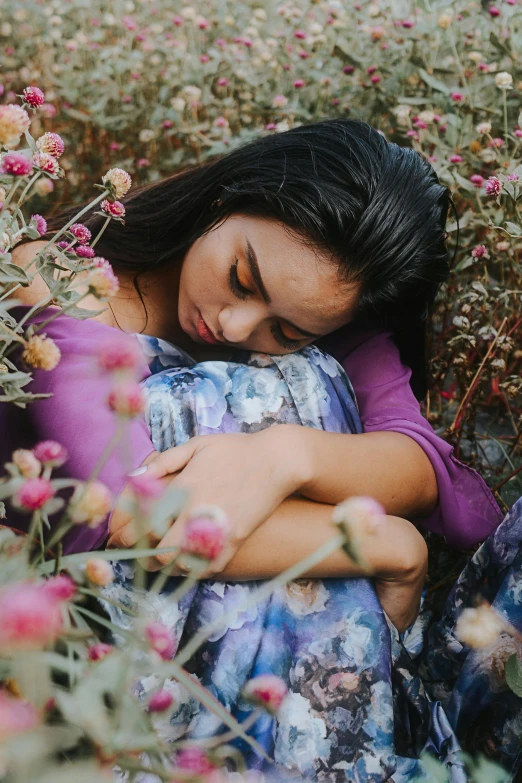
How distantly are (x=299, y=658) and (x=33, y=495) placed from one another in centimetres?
51

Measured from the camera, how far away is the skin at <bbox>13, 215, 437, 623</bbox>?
0.83 metres

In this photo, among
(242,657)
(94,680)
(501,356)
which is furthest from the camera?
(501,356)

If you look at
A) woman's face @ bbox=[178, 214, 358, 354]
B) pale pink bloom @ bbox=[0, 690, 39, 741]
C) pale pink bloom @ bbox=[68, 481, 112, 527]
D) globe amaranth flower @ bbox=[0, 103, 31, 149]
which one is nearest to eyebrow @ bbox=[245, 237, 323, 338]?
woman's face @ bbox=[178, 214, 358, 354]

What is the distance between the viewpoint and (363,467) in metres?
0.96

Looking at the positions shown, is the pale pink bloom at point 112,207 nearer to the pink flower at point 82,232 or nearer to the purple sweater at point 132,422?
the pink flower at point 82,232

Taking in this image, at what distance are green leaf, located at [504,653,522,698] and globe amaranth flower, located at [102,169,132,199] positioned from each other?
602mm

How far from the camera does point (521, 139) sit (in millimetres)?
1316

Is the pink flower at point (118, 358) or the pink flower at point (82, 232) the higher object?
the pink flower at point (118, 358)

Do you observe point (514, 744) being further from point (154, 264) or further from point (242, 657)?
point (154, 264)

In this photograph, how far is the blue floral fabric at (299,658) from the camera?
840 mm

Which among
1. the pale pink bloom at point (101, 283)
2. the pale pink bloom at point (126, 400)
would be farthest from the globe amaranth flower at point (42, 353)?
the pale pink bloom at point (126, 400)

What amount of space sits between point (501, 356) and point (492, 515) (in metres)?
0.38

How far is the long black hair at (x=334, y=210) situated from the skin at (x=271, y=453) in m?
0.03

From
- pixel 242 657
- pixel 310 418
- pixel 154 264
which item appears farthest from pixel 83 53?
pixel 242 657
